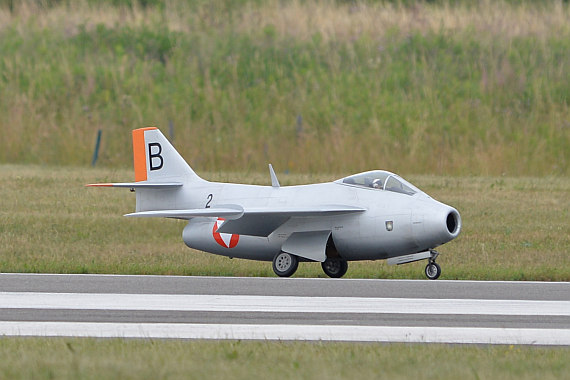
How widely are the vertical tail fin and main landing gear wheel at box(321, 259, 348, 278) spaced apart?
2.97 m

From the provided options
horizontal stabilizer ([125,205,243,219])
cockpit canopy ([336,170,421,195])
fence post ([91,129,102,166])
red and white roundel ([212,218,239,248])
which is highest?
cockpit canopy ([336,170,421,195])

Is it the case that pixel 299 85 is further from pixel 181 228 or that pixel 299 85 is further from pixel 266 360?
pixel 266 360

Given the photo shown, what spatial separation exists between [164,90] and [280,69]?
398 cm

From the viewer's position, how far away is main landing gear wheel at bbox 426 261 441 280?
14.4 metres

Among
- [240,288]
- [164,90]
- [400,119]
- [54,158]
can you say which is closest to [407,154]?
[400,119]

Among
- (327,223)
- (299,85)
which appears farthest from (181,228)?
(299,85)

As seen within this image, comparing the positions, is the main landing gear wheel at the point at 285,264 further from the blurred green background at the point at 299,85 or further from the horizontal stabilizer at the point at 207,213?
the blurred green background at the point at 299,85

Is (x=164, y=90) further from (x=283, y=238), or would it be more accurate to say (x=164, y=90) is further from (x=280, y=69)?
(x=283, y=238)

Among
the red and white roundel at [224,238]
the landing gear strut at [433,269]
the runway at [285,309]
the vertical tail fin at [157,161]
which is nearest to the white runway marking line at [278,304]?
the runway at [285,309]

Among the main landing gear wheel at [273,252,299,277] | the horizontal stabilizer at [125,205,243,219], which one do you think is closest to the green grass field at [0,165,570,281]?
the main landing gear wheel at [273,252,299,277]

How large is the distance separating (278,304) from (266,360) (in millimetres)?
3797

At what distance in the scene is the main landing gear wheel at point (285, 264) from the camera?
15.0 m

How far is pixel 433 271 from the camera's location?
1448 cm

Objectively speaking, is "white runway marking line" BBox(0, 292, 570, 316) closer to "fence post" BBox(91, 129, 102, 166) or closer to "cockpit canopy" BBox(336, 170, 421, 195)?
"cockpit canopy" BBox(336, 170, 421, 195)
